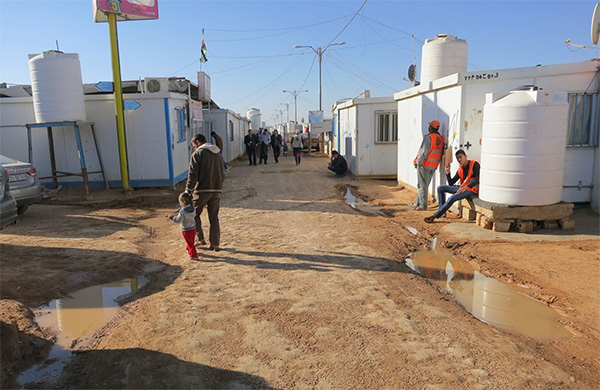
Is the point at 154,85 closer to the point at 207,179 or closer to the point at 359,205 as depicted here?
the point at 359,205

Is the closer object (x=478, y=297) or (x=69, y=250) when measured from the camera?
(x=478, y=297)

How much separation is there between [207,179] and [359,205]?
4.99 m

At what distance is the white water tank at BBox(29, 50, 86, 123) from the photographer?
10.6m

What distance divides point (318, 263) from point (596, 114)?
6279mm

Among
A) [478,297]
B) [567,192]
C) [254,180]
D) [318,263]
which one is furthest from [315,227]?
[254,180]

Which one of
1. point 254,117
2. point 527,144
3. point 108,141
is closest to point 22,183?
point 108,141

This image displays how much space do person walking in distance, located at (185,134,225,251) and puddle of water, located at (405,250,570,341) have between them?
110 inches

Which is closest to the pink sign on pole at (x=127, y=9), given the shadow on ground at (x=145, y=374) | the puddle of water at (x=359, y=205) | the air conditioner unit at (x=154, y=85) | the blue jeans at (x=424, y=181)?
the air conditioner unit at (x=154, y=85)

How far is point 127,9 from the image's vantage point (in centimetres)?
1112

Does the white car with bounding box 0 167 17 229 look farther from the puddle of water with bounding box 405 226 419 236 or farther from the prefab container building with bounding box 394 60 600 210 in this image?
the prefab container building with bounding box 394 60 600 210

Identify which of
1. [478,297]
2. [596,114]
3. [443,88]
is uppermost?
[443,88]

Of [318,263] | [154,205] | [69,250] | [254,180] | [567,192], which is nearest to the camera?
[318,263]

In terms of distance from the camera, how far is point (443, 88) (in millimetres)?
9062

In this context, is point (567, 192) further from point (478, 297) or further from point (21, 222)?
point (21, 222)
